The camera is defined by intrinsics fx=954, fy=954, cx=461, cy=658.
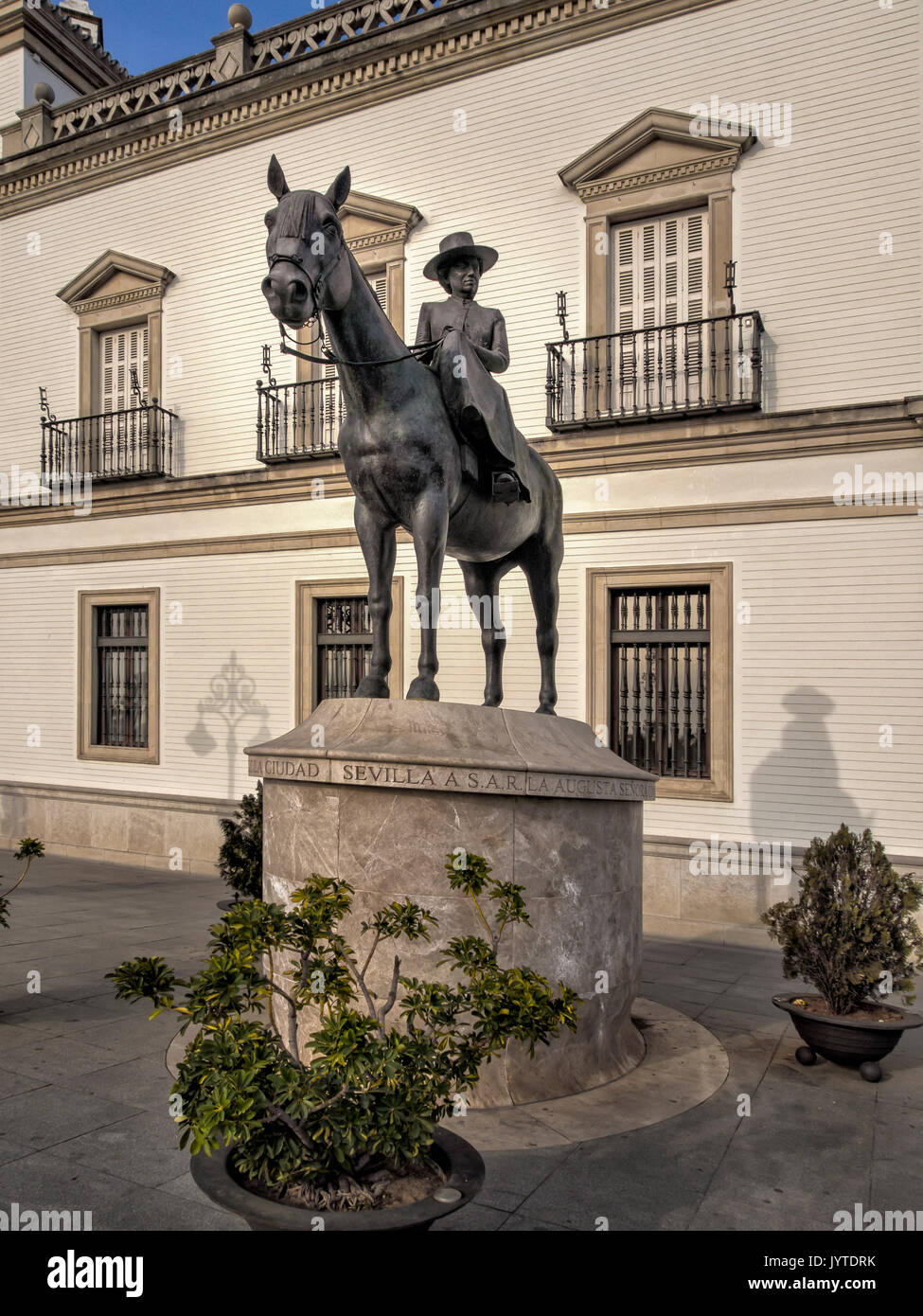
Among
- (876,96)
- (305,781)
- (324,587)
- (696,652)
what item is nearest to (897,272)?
(876,96)

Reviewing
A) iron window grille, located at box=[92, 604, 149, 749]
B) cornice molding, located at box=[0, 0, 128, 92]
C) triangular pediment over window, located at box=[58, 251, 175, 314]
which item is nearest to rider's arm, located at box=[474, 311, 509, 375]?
iron window grille, located at box=[92, 604, 149, 749]

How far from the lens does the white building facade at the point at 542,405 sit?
36.1 ft

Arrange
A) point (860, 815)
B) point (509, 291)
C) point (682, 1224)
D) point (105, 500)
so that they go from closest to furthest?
point (682, 1224) → point (860, 815) → point (509, 291) → point (105, 500)

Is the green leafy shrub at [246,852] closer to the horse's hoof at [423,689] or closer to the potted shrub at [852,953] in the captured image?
the horse's hoof at [423,689]

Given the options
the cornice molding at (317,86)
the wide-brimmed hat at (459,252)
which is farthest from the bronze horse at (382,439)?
the cornice molding at (317,86)

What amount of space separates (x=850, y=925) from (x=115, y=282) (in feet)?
53.0

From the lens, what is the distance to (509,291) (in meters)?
13.2

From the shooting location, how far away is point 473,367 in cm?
586

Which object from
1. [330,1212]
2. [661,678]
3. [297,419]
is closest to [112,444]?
[297,419]

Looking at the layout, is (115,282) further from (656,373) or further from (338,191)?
(338,191)

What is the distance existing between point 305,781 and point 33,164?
57.1ft

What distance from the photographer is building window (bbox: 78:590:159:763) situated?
1617 centimetres

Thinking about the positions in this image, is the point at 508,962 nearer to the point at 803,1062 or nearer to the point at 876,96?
the point at 803,1062

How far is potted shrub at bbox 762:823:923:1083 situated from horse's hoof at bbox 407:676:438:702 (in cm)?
293
